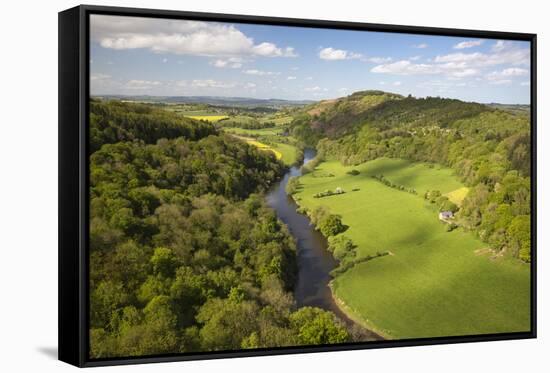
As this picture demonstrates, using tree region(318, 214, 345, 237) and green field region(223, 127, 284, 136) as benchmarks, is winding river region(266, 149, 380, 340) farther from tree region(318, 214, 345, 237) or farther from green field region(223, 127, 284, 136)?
green field region(223, 127, 284, 136)

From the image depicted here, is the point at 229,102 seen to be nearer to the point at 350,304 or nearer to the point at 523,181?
the point at 350,304

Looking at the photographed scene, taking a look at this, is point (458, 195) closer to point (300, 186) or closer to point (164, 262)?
point (300, 186)

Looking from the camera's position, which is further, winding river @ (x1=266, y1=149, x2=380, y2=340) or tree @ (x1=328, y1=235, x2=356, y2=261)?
tree @ (x1=328, y1=235, x2=356, y2=261)

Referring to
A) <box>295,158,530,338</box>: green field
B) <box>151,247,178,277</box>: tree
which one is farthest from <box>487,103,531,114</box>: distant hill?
<box>151,247,178,277</box>: tree

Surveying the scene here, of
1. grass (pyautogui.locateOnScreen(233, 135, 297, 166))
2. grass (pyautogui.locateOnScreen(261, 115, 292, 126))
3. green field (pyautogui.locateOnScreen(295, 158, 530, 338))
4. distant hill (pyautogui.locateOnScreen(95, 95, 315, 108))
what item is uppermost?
distant hill (pyautogui.locateOnScreen(95, 95, 315, 108))

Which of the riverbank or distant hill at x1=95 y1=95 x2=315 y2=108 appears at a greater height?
distant hill at x1=95 y1=95 x2=315 y2=108

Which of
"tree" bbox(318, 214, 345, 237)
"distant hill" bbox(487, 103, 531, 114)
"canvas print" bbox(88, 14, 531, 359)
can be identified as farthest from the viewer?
"distant hill" bbox(487, 103, 531, 114)

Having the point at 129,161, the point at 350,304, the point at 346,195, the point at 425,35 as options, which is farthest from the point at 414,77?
the point at 129,161
